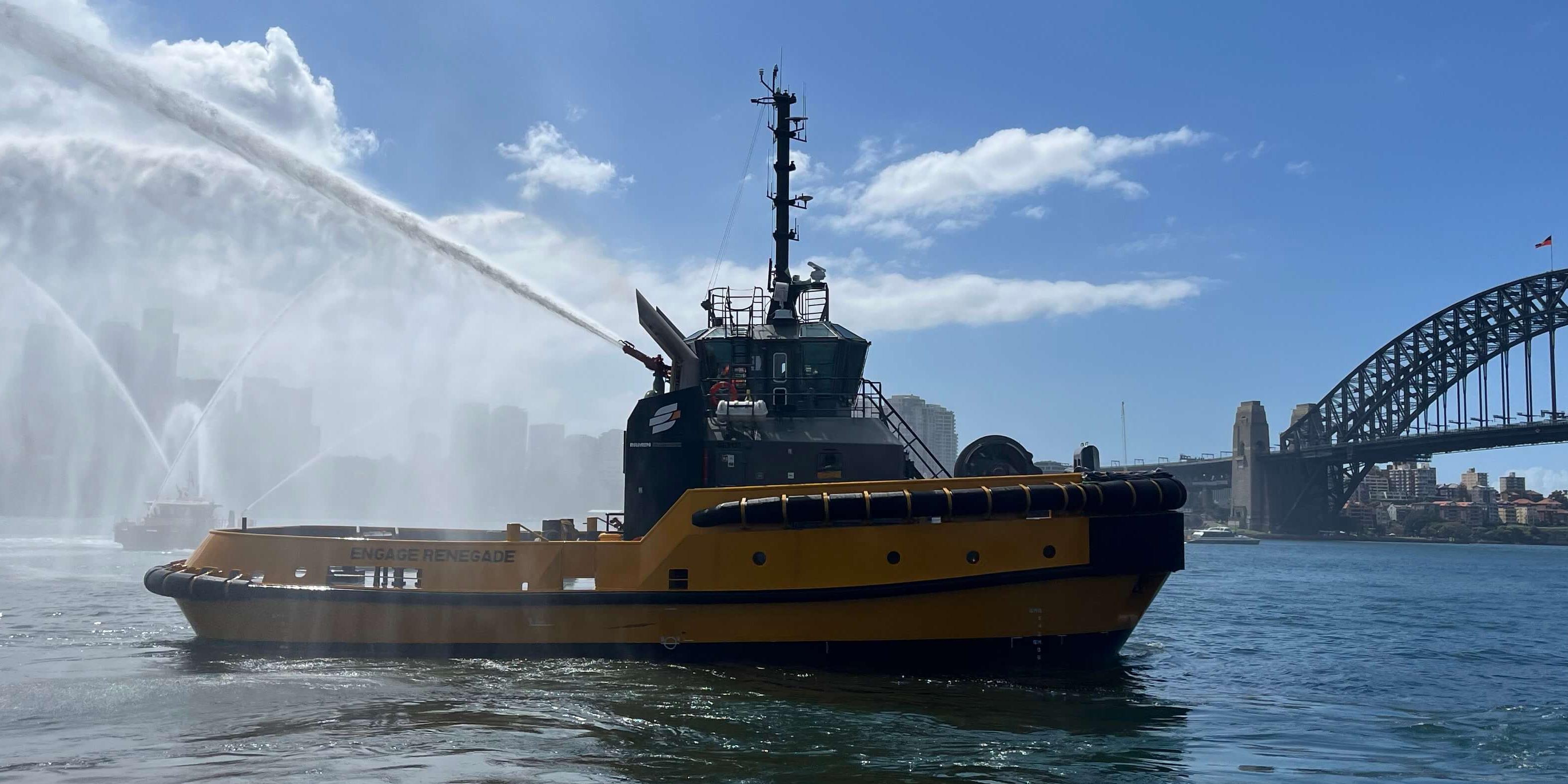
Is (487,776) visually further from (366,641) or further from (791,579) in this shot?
(366,641)

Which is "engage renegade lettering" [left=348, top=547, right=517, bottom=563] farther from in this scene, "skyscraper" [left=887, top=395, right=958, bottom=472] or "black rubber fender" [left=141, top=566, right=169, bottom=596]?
"skyscraper" [left=887, top=395, right=958, bottom=472]

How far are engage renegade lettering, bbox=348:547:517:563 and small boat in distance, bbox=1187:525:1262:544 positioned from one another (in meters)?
67.0

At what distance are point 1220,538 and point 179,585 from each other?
6935 centimetres

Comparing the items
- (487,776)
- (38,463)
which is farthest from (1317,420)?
(487,776)

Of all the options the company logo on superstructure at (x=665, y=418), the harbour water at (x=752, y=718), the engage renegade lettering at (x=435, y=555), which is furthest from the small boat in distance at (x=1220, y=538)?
the engage renegade lettering at (x=435, y=555)

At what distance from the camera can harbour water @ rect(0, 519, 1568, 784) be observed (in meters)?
7.17

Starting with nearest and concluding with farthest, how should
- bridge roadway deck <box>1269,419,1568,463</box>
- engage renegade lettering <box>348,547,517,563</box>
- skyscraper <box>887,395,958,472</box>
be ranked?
1. engage renegade lettering <box>348,547,517,563</box>
2. skyscraper <box>887,395,958,472</box>
3. bridge roadway deck <box>1269,419,1568,463</box>

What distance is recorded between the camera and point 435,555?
11.1 meters

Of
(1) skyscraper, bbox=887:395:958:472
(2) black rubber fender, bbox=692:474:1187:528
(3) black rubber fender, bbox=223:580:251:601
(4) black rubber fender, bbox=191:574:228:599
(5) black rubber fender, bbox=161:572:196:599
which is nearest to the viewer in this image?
(2) black rubber fender, bbox=692:474:1187:528

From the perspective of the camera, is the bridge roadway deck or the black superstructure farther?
the bridge roadway deck

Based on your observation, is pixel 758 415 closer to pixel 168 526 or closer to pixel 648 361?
pixel 648 361

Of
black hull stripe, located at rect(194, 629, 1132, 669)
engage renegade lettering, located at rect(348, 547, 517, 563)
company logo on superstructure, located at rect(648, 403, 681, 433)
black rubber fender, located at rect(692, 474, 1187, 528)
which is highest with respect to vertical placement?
company logo on superstructure, located at rect(648, 403, 681, 433)

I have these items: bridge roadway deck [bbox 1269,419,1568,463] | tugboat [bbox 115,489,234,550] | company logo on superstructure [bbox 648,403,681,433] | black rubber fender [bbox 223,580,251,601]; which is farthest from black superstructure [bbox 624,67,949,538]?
bridge roadway deck [bbox 1269,419,1568,463]

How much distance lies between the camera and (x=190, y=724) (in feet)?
27.0
